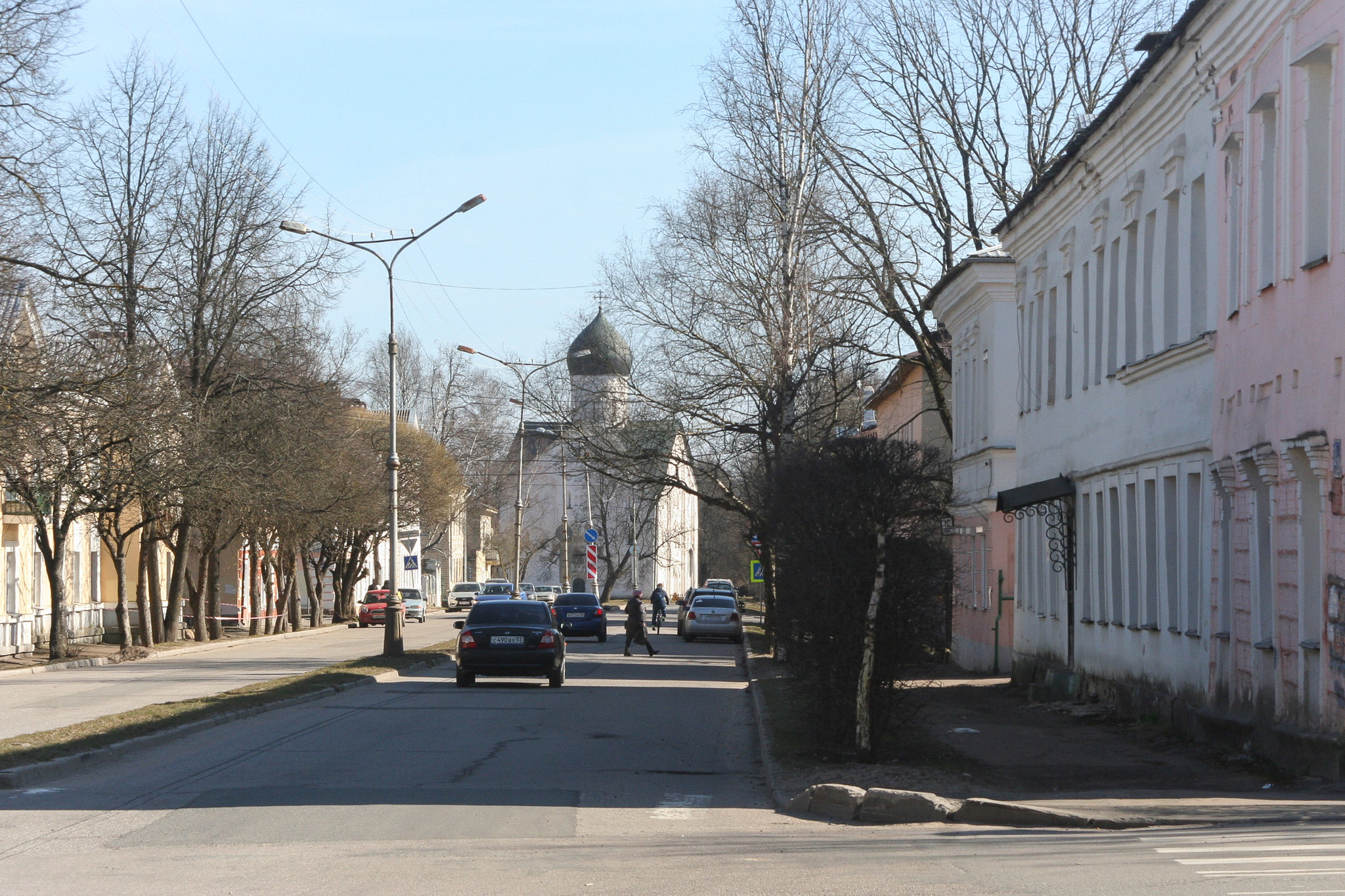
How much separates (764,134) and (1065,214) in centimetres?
961

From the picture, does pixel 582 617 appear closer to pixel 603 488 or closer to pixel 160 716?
pixel 603 488

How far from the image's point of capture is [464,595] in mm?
86875

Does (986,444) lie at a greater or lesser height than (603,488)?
greater

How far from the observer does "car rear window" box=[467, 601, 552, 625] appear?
26422 mm

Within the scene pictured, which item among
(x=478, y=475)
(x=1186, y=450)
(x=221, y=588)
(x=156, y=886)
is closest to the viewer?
(x=156, y=886)

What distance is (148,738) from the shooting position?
15758mm

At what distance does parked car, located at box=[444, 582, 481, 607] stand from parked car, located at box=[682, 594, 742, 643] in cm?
3889

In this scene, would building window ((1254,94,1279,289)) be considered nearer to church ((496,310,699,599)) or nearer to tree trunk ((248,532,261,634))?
church ((496,310,699,599))

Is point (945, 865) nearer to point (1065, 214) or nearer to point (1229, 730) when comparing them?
point (1229, 730)

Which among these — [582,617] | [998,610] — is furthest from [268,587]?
[998,610]

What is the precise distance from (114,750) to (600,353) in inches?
953

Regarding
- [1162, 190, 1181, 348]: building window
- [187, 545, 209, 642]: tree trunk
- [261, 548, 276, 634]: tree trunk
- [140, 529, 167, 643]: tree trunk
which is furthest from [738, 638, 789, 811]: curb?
[261, 548, 276, 634]: tree trunk

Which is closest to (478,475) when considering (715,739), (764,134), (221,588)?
(221,588)

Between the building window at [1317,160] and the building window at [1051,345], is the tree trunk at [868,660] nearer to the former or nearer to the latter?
the building window at [1317,160]
